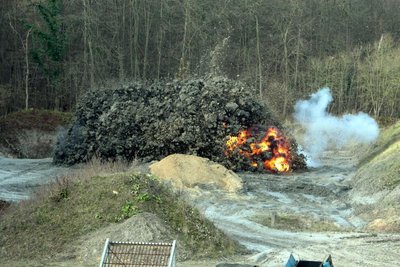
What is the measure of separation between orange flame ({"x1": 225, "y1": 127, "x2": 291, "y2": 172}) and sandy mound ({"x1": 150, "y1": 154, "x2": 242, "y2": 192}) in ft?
15.4

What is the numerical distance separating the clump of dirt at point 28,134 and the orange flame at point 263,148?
16.4 metres

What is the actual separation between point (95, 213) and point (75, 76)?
116 feet

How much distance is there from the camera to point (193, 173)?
940 inches

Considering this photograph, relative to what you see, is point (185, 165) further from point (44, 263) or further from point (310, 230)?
point (44, 263)

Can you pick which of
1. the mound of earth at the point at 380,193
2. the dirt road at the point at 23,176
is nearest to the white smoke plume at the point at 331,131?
the mound of earth at the point at 380,193

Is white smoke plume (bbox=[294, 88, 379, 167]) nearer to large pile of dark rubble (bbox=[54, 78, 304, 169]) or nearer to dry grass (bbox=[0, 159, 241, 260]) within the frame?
large pile of dark rubble (bbox=[54, 78, 304, 169])

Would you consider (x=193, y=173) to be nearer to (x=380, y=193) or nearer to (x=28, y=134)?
(x=380, y=193)

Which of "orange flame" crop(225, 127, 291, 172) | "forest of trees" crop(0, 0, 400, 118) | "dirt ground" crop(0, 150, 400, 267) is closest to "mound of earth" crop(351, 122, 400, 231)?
"dirt ground" crop(0, 150, 400, 267)

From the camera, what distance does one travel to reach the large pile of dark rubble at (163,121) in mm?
29406

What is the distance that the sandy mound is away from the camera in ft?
76.3

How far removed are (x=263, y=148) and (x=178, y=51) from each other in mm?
22599

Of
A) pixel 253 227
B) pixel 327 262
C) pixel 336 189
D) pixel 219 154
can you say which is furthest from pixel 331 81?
pixel 327 262

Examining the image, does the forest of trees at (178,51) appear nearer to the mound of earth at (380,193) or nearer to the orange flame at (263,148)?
the orange flame at (263,148)

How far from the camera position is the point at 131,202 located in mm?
13461
